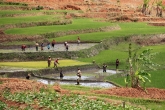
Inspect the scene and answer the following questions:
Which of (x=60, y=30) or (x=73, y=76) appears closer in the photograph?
(x=73, y=76)

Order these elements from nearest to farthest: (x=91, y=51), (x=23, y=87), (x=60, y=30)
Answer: (x=23, y=87) → (x=91, y=51) → (x=60, y=30)

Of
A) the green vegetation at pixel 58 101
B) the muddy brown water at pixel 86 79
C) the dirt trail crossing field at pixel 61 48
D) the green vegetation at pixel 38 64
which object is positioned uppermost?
the green vegetation at pixel 58 101

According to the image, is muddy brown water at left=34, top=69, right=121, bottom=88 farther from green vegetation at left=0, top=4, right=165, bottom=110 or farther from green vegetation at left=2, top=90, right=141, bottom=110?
green vegetation at left=2, top=90, right=141, bottom=110

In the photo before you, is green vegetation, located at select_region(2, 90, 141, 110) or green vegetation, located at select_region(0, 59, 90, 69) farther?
green vegetation, located at select_region(0, 59, 90, 69)

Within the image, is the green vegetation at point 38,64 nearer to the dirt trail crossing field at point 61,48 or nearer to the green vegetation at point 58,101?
the dirt trail crossing field at point 61,48

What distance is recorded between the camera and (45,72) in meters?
46.0

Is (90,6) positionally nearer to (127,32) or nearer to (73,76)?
(127,32)

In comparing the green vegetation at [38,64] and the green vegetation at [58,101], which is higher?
the green vegetation at [58,101]

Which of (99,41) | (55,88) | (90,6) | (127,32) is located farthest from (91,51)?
(90,6)

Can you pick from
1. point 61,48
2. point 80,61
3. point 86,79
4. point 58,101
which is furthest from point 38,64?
point 58,101

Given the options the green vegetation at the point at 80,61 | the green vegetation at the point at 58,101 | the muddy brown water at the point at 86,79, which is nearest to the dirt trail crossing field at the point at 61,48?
the green vegetation at the point at 80,61

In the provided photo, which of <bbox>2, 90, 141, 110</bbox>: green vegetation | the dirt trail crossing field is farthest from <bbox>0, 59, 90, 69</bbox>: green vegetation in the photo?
<bbox>2, 90, 141, 110</bbox>: green vegetation

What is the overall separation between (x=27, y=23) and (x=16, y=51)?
20.1 m

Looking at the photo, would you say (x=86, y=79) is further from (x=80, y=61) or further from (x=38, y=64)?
(x=80, y=61)
